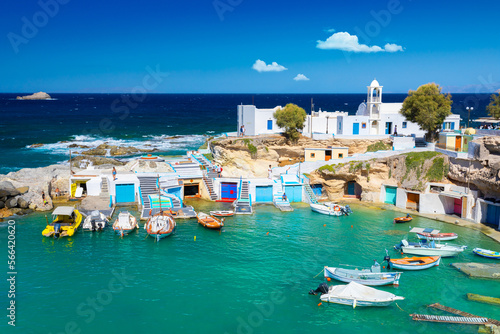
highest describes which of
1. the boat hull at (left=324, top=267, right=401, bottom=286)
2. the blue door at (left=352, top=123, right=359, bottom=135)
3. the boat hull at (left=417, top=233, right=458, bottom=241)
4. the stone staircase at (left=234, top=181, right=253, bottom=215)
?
the blue door at (left=352, top=123, right=359, bottom=135)

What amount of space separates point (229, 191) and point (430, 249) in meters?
23.3

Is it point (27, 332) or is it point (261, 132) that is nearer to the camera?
point (27, 332)

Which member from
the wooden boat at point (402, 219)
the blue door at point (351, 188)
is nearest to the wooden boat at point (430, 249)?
the wooden boat at point (402, 219)

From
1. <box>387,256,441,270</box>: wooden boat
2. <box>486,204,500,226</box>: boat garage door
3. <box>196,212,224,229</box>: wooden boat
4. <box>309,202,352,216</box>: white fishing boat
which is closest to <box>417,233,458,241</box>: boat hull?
<box>387,256,441,270</box>: wooden boat

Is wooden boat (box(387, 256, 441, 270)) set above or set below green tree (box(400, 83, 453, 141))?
below

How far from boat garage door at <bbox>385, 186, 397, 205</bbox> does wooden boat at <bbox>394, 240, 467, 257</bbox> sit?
1278 cm

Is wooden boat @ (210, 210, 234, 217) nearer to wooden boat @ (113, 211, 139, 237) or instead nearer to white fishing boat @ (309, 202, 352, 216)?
wooden boat @ (113, 211, 139, 237)

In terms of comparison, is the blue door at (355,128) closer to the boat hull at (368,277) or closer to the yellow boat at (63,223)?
the boat hull at (368,277)

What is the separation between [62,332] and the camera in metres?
24.2

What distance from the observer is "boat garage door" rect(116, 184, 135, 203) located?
155 feet

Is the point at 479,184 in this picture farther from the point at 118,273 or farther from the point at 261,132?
the point at 118,273

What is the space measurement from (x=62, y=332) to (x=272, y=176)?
1223 inches

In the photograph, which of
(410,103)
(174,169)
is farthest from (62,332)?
(410,103)

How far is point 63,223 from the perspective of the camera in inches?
1535
